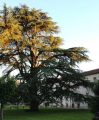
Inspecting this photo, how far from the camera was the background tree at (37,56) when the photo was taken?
44281 mm

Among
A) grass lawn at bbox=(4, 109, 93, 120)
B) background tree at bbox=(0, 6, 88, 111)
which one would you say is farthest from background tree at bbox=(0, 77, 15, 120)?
background tree at bbox=(0, 6, 88, 111)

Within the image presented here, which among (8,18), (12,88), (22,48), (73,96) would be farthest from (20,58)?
(12,88)

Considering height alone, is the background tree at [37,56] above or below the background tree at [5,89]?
above

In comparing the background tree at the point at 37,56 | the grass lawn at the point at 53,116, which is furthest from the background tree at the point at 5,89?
the background tree at the point at 37,56

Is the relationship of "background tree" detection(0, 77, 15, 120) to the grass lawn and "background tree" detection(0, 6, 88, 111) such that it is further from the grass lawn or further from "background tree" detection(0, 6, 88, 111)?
"background tree" detection(0, 6, 88, 111)

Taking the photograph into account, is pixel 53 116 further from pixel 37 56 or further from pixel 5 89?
pixel 37 56

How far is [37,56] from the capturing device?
4991 cm

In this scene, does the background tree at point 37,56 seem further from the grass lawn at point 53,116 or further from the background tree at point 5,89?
the background tree at point 5,89

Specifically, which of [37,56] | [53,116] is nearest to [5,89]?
[53,116]

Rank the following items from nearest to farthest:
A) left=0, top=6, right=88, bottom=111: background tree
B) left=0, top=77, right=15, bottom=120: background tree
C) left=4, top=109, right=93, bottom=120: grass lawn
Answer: left=0, top=77, right=15, bottom=120: background tree → left=4, top=109, right=93, bottom=120: grass lawn → left=0, top=6, right=88, bottom=111: background tree

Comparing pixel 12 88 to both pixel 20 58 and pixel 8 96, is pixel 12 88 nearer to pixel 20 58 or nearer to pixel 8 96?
pixel 8 96

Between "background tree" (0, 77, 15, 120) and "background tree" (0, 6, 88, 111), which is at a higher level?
"background tree" (0, 6, 88, 111)

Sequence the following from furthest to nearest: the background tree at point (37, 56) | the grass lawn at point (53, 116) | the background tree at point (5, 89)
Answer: the background tree at point (37, 56) → the grass lawn at point (53, 116) → the background tree at point (5, 89)

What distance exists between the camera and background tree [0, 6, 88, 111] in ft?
145
